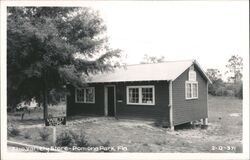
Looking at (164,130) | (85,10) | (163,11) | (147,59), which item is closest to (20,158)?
(163,11)

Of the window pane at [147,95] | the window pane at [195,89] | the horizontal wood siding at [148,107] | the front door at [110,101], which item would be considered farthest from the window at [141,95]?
the window pane at [195,89]

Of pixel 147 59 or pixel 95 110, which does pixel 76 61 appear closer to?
pixel 95 110

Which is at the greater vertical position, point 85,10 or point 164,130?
point 85,10

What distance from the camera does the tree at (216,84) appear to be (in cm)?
2803

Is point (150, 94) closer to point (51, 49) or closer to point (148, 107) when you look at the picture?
point (148, 107)

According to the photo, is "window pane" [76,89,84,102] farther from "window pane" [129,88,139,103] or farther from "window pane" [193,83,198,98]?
"window pane" [193,83,198,98]

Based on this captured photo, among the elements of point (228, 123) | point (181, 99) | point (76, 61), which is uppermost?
point (76, 61)

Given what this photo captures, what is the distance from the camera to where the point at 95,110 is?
62.4ft

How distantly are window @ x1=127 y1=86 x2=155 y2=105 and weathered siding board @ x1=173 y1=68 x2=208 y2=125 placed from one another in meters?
1.16

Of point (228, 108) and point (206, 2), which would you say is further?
point (228, 108)

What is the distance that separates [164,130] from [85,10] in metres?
7.08

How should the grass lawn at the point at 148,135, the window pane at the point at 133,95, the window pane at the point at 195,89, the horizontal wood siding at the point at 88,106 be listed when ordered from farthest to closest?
the horizontal wood siding at the point at 88,106
the window pane at the point at 195,89
the window pane at the point at 133,95
the grass lawn at the point at 148,135

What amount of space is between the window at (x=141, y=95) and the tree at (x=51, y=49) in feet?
5.75

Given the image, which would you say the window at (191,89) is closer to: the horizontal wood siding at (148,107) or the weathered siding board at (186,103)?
the weathered siding board at (186,103)
